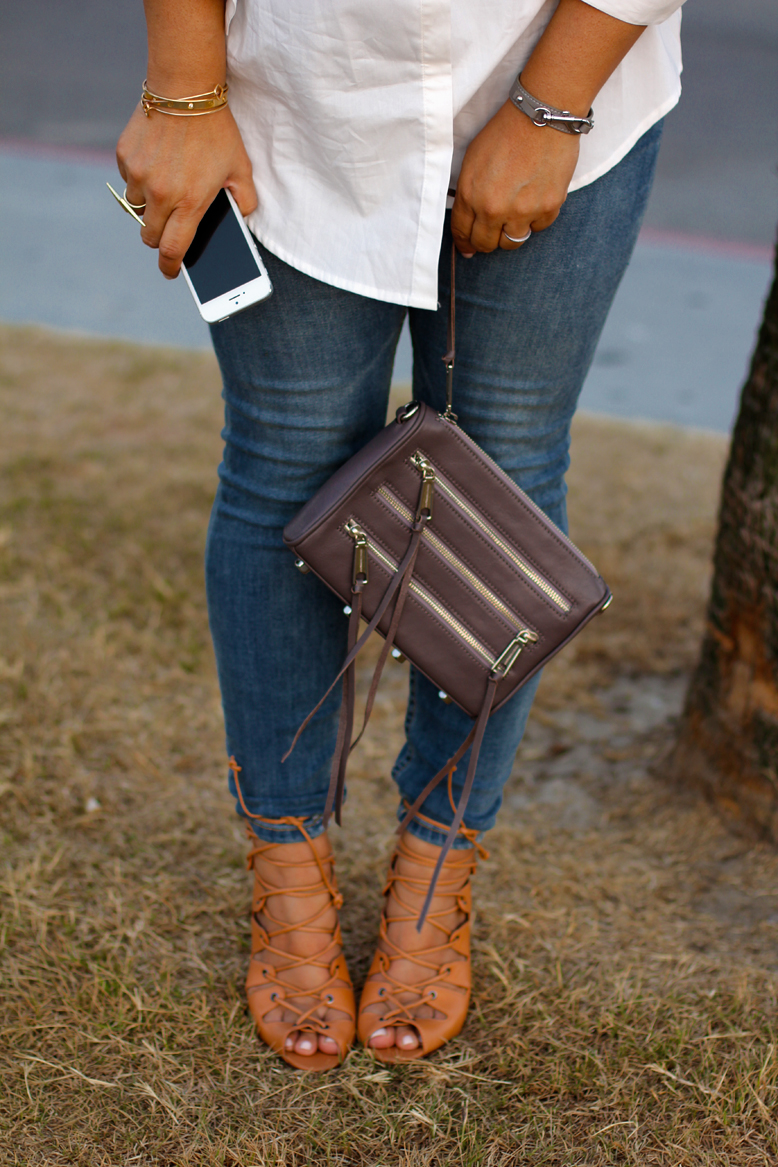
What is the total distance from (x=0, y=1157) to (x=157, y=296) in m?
3.72

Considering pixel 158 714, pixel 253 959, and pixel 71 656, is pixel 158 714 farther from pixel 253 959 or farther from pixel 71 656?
pixel 253 959

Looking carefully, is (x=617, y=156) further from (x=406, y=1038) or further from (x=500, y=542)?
(x=406, y=1038)

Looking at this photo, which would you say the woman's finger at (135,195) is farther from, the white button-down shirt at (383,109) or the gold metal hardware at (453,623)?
the gold metal hardware at (453,623)

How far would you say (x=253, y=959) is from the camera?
1140mm

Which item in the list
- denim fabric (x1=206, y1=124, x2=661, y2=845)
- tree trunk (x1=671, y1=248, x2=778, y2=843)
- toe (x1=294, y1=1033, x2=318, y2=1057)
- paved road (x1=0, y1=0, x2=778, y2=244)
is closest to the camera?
denim fabric (x1=206, y1=124, x2=661, y2=845)

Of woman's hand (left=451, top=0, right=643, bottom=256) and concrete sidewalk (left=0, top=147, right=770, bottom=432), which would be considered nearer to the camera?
woman's hand (left=451, top=0, right=643, bottom=256)

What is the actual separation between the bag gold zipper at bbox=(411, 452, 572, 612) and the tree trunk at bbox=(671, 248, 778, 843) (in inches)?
19.2

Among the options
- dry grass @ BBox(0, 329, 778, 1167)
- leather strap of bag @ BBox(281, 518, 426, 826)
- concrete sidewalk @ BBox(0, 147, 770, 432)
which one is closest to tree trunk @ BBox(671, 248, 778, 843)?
dry grass @ BBox(0, 329, 778, 1167)

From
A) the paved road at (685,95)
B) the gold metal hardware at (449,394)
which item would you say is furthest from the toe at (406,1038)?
the paved road at (685,95)

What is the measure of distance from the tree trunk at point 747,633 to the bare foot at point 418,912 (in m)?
0.50

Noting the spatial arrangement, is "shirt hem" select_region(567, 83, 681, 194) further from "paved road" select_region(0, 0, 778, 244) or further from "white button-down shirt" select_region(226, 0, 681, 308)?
"paved road" select_region(0, 0, 778, 244)

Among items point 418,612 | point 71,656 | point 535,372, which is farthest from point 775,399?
point 71,656

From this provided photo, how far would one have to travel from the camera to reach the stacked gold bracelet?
82 cm

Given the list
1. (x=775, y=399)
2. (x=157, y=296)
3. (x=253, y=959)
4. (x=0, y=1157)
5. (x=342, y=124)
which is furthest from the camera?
(x=157, y=296)
